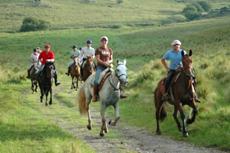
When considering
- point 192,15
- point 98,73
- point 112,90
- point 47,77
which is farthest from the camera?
point 192,15

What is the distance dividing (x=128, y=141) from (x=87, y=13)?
404ft

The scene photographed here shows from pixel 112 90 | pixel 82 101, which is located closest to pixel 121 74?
pixel 112 90

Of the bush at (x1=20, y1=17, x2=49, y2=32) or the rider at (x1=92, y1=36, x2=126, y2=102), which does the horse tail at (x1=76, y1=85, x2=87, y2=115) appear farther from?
the bush at (x1=20, y1=17, x2=49, y2=32)

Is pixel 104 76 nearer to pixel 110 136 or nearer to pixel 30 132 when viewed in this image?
pixel 110 136

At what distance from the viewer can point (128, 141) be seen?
10.3 meters

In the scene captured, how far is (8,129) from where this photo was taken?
10547 mm

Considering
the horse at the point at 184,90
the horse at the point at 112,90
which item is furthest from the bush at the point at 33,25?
the horse at the point at 184,90

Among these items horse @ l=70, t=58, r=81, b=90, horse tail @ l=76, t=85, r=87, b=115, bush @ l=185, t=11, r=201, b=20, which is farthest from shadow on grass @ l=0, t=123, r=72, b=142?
bush @ l=185, t=11, r=201, b=20

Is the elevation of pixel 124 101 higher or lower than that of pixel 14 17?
lower

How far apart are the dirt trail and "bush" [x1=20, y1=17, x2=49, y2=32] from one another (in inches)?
3433

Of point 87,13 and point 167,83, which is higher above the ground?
point 87,13

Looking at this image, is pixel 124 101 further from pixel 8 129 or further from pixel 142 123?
pixel 8 129

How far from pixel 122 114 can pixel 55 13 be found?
113 meters

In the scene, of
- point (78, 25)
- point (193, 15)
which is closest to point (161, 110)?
point (78, 25)
